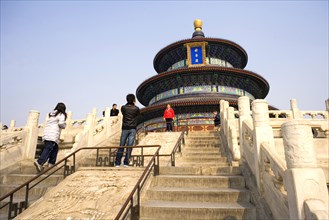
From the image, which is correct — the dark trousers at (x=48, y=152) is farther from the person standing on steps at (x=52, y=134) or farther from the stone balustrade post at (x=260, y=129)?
the stone balustrade post at (x=260, y=129)

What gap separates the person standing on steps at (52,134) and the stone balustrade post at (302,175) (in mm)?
6765

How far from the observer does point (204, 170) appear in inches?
260

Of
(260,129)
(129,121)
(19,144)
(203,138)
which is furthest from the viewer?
(203,138)

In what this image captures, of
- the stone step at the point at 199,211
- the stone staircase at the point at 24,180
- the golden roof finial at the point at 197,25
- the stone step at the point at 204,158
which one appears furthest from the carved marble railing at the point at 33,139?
the golden roof finial at the point at 197,25

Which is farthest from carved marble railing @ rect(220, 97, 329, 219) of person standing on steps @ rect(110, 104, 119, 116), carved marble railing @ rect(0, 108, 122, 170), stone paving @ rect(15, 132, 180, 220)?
person standing on steps @ rect(110, 104, 119, 116)

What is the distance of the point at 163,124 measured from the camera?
20406 millimetres

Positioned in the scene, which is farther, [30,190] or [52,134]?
[52,134]

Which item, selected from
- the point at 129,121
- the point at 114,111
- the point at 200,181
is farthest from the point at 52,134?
the point at 114,111

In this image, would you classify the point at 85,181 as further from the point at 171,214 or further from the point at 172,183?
the point at 171,214

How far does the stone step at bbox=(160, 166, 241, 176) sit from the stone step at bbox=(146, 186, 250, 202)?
1246 millimetres

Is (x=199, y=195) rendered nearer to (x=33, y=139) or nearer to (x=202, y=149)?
(x=202, y=149)

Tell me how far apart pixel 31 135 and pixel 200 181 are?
7688 millimetres

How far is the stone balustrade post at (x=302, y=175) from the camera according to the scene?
9.72ft

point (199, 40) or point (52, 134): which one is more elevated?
Result: point (199, 40)
